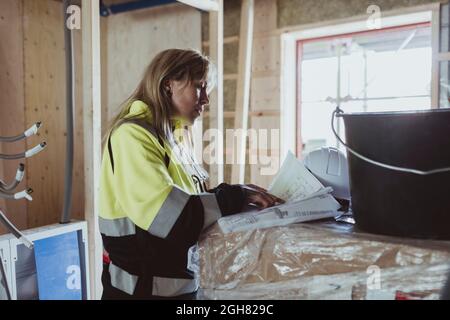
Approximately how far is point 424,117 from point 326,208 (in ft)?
1.00

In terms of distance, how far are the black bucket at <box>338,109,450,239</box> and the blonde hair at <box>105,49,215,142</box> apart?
19.5 inches

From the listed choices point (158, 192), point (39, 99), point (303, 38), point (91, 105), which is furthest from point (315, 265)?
point (39, 99)

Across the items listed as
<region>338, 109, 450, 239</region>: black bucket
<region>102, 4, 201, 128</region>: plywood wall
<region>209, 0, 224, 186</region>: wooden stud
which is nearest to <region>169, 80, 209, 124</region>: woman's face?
<region>338, 109, 450, 239</region>: black bucket

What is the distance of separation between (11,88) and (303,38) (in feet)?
6.86

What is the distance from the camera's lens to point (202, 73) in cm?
119

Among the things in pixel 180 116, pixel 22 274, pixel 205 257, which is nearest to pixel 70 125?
pixel 22 274

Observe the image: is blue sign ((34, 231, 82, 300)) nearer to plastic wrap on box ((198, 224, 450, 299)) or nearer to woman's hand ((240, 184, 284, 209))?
plastic wrap on box ((198, 224, 450, 299))

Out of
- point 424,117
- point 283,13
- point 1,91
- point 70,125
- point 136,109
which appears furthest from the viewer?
point 283,13

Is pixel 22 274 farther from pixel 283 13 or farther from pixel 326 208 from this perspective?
pixel 283 13

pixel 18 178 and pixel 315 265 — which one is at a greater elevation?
pixel 18 178

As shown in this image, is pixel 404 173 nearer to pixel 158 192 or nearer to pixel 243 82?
pixel 158 192

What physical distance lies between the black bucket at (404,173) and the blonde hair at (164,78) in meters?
0.49

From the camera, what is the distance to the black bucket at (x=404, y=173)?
721 millimetres

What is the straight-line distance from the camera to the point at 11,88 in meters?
2.84
